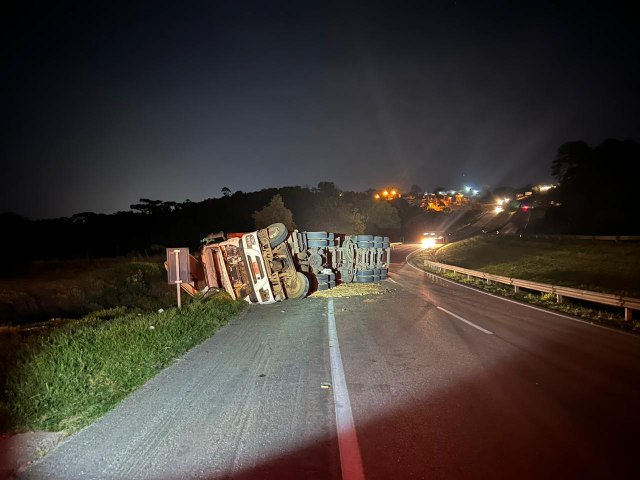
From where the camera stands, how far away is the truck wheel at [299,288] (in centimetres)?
1570

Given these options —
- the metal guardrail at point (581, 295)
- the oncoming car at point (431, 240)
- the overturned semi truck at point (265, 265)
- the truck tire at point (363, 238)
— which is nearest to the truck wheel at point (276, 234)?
the overturned semi truck at point (265, 265)

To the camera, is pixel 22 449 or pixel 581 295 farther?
pixel 581 295

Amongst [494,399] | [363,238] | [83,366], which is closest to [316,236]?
[363,238]

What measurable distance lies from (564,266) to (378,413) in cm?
2851

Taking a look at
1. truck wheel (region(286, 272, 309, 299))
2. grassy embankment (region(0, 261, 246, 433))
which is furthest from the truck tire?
grassy embankment (region(0, 261, 246, 433))

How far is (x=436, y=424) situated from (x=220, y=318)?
8318mm

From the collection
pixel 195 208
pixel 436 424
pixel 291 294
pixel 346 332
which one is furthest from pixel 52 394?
pixel 195 208

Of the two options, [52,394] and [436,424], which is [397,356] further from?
[52,394]

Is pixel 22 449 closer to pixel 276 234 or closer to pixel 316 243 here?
pixel 276 234

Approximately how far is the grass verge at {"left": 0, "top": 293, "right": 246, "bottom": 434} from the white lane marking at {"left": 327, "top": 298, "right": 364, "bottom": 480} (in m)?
2.95

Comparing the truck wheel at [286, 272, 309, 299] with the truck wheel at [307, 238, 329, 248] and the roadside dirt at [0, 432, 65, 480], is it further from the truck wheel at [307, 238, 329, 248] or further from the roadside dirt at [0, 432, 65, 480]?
the roadside dirt at [0, 432, 65, 480]

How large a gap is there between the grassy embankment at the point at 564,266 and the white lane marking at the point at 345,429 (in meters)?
8.88

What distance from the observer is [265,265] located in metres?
14.7

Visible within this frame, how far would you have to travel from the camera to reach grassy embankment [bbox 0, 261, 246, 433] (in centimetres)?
527
